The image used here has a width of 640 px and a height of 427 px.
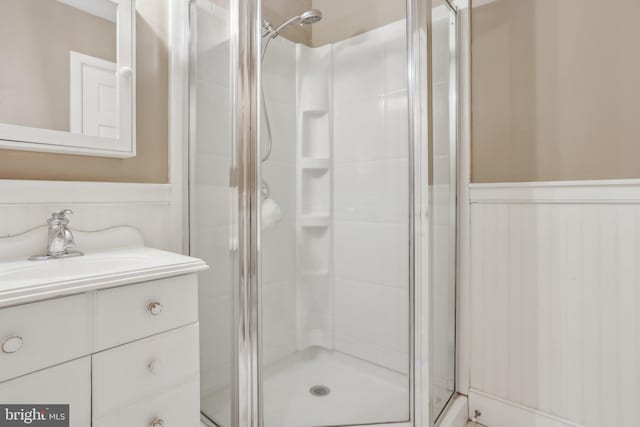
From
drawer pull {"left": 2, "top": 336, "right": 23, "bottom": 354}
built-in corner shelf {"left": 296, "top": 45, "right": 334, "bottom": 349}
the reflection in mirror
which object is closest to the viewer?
drawer pull {"left": 2, "top": 336, "right": 23, "bottom": 354}

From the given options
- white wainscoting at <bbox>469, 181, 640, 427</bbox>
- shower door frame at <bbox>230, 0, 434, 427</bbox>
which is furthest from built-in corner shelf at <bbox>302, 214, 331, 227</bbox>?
white wainscoting at <bbox>469, 181, 640, 427</bbox>

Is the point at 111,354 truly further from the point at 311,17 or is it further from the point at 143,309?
the point at 311,17

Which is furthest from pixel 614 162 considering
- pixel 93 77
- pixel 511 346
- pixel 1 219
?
pixel 1 219

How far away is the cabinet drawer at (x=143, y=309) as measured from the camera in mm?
836

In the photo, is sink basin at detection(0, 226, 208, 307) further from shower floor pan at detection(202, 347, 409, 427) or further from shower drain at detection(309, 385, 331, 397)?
shower drain at detection(309, 385, 331, 397)

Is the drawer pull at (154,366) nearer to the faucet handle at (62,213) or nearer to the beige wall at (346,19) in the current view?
the faucet handle at (62,213)

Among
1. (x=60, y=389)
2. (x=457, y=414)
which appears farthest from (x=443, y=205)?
(x=60, y=389)

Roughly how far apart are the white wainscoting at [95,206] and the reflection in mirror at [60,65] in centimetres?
20

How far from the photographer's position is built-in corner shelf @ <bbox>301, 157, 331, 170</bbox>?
4.74 ft

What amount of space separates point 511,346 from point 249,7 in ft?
5.44

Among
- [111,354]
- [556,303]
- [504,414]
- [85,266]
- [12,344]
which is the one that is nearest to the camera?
[12,344]

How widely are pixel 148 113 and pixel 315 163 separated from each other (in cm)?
72

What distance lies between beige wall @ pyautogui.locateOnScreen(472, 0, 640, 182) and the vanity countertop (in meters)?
1.32

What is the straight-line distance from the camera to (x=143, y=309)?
0.90m
